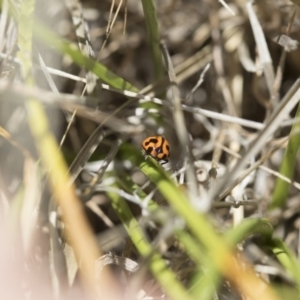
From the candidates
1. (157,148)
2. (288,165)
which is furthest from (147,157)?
(288,165)

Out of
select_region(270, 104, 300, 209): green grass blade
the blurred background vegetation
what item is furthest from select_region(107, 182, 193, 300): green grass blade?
select_region(270, 104, 300, 209): green grass blade

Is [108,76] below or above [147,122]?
above

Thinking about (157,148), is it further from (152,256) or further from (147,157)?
(152,256)

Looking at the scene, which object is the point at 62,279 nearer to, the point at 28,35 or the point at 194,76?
the point at 28,35

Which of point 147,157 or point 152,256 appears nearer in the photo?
point 152,256

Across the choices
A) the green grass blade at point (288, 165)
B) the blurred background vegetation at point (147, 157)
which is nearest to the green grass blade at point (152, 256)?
the blurred background vegetation at point (147, 157)

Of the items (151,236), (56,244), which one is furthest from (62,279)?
(151,236)
